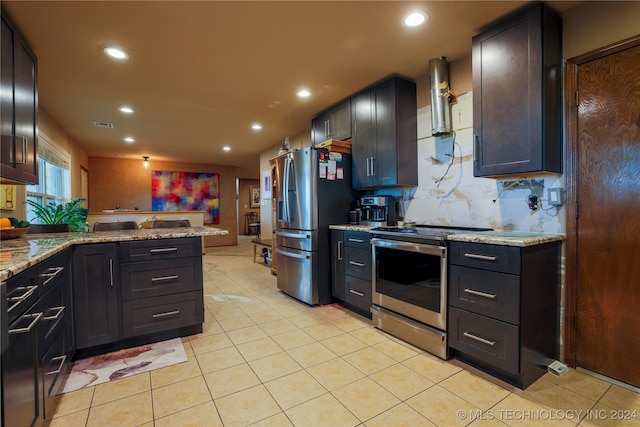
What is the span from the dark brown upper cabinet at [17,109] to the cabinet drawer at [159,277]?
36.9 inches

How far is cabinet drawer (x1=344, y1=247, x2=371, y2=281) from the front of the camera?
9.44 feet

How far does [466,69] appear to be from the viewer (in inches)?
104

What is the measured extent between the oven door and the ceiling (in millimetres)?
1651

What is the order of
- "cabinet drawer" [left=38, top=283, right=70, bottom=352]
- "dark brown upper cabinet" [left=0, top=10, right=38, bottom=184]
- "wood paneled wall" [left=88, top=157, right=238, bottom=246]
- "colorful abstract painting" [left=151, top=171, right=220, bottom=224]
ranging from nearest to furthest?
"cabinet drawer" [left=38, top=283, right=70, bottom=352]
"dark brown upper cabinet" [left=0, top=10, right=38, bottom=184]
"wood paneled wall" [left=88, top=157, right=238, bottom=246]
"colorful abstract painting" [left=151, top=171, right=220, bottom=224]

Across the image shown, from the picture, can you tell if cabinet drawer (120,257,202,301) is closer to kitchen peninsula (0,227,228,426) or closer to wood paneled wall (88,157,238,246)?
kitchen peninsula (0,227,228,426)

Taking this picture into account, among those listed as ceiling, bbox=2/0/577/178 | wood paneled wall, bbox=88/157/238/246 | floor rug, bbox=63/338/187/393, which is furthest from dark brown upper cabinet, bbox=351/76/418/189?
wood paneled wall, bbox=88/157/238/246

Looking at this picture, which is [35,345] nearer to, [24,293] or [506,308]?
[24,293]

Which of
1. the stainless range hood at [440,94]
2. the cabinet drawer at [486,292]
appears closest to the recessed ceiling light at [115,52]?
the stainless range hood at [440,94]

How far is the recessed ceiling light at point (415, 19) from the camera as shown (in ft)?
6.77

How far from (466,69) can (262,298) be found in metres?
3.24

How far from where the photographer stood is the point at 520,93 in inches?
80.0

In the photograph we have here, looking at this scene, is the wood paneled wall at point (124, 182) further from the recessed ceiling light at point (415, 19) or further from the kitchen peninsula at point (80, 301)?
the recessed ceiling light at point (415, 19)

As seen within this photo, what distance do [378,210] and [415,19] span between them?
180cm

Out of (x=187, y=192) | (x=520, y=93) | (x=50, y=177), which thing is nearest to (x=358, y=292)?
(x=520, y=93)
